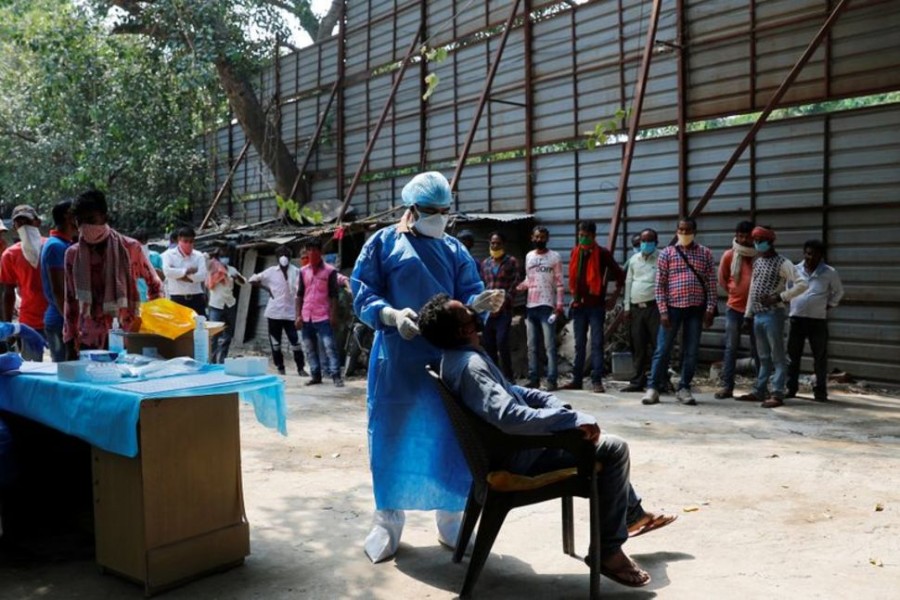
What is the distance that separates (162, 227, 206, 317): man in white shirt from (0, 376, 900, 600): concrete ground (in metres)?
3.75

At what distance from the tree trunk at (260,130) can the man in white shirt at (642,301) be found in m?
9.26

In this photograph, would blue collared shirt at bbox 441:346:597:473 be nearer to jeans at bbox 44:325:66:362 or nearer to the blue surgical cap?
the blue surgical cap

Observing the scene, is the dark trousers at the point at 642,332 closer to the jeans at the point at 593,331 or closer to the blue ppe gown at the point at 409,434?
the jeans at the point at 593,331

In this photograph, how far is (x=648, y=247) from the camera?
881cm

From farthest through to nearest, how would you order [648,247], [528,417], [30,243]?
[648,247]
[30,243]
[528,417]

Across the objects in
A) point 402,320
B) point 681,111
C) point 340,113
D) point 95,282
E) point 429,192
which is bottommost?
point 402,320

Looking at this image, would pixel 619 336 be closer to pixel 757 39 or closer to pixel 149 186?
pixel 757 39

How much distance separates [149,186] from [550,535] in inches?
628

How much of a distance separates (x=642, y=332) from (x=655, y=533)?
5239mm

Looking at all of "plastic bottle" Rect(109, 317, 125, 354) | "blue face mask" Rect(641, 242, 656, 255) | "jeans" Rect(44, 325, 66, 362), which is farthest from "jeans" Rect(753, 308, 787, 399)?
"jeans" Rect(44, 325, 66, 362)

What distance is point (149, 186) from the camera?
17594 millimetres

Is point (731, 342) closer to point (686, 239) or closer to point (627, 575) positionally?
point (686, 239)

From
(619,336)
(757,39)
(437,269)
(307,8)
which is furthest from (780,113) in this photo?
(307,8)

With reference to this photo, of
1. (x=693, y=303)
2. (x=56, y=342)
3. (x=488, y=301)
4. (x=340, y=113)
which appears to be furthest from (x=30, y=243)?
(x=340, y=113)
